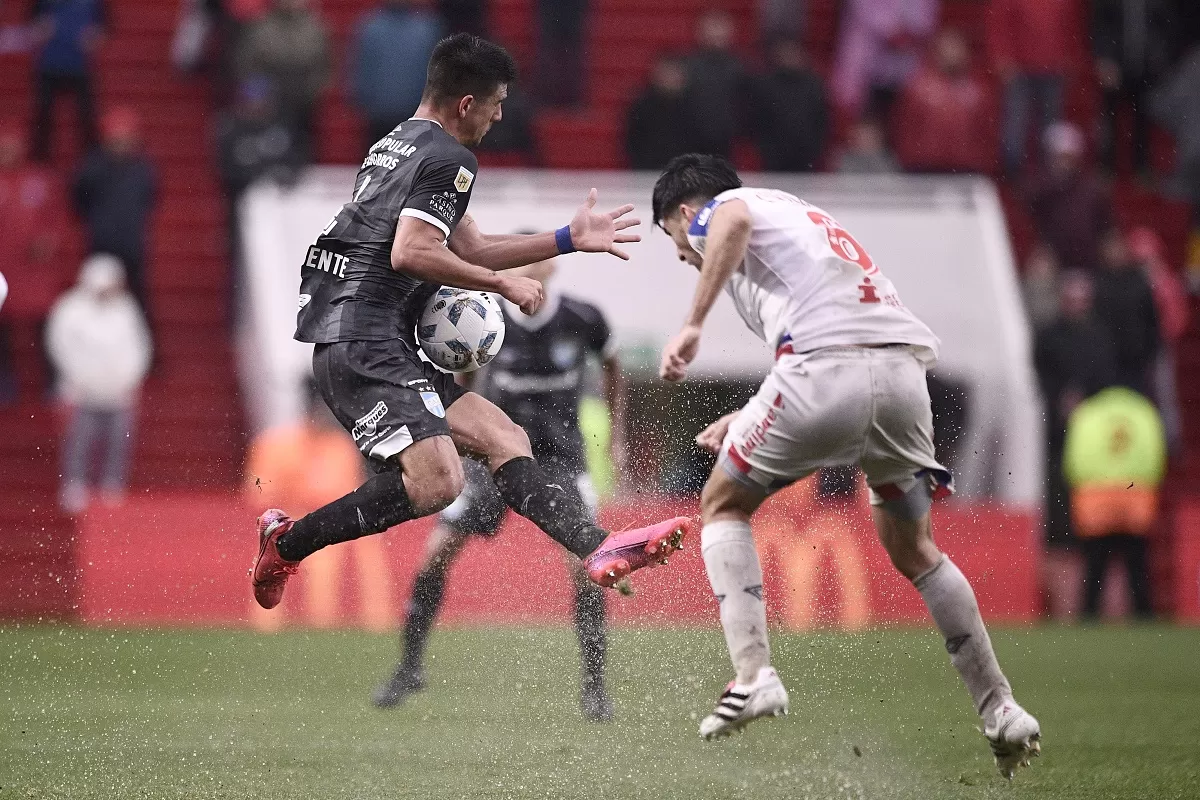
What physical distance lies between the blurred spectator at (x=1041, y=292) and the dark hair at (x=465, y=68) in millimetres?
9997

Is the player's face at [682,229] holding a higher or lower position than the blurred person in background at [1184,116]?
higher

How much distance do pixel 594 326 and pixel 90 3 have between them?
9734mm

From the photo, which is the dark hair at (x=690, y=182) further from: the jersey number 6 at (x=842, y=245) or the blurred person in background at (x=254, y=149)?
the blurred person in background at (x=254, y=149)

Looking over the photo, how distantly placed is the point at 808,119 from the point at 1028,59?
2.36m

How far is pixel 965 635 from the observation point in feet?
21.6

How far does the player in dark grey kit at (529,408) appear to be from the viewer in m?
8.86

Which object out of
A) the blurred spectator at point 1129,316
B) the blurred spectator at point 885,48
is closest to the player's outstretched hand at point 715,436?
the blurred spectator at point 1129,316

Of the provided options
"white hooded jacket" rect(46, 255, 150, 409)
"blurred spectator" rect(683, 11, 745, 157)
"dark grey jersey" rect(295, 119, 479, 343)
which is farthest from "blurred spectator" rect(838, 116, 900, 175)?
"dark grey jersey" rect(295, 119, 479, 343)

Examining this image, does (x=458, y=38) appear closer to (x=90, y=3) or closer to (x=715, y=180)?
(x=715, y=180)

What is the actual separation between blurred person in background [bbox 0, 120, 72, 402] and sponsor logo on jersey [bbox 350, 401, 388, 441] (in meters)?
9.63

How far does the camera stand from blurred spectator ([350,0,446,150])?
16.5 meters

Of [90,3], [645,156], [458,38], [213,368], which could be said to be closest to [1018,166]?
[645,156]

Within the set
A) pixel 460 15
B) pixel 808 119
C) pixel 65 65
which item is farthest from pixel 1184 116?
pixel 65 65

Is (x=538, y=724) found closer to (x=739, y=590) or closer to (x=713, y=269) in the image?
(x=739, y=590)
